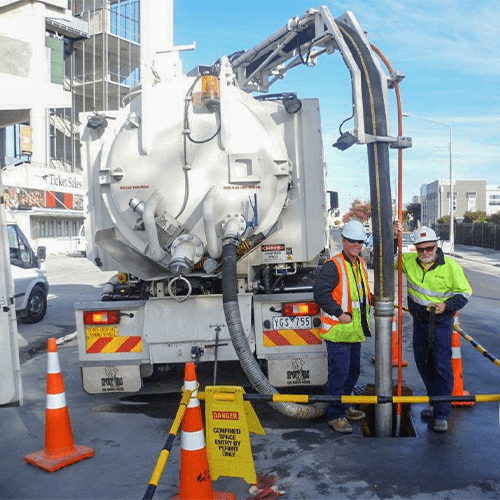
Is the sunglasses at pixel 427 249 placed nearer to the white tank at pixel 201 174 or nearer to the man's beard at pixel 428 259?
the man's beard at pixel 428 259

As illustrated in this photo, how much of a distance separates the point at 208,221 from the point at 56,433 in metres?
2.08

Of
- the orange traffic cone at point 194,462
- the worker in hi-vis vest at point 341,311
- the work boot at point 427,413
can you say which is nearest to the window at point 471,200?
the work boot at point 427,413

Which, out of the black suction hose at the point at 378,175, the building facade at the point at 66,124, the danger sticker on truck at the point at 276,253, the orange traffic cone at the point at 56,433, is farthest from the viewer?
the building facade at the point at 66,124

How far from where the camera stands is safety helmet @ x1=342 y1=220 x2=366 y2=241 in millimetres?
5059

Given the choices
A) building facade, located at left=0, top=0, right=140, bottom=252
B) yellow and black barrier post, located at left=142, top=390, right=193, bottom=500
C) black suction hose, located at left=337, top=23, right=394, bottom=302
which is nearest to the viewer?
yellow and black barrier post, located at left=142, top=390, right=193, bottom=500

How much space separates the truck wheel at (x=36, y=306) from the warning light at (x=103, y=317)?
607 cm

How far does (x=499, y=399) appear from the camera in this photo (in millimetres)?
3971

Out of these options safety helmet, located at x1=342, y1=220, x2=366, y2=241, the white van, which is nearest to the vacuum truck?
safety helmet, located at x1=342, y1=220, x2=366, y2=241

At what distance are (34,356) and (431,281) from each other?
5.89m

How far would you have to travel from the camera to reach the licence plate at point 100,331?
5578 millimetres

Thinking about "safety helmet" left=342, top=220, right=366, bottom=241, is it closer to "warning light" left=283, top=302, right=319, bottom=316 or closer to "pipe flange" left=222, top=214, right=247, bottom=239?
"warning light" left=283, top=302, right=319, bottom=316

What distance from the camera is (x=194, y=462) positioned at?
3709mm

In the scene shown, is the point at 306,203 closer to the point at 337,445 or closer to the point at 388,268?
the point at 388,268

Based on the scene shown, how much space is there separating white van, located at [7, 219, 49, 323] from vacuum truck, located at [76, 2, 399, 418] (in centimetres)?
571
